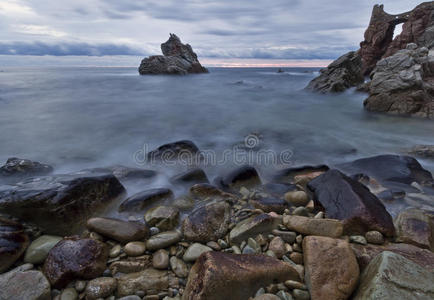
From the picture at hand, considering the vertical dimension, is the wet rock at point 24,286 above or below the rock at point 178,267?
above

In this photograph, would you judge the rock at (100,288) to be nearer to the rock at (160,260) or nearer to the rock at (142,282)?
the rock at (142,282)

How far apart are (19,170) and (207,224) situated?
13.3ft

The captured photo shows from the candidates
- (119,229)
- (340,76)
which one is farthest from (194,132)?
(340,76)

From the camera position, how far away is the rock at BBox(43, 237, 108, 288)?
7.36 feet

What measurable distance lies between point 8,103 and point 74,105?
3621 mm

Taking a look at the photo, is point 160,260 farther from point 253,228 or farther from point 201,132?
point 201,132

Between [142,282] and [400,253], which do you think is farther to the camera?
[400,253]

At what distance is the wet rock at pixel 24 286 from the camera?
2059mm

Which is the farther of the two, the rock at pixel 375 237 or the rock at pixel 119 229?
the rock at pixel 119 229

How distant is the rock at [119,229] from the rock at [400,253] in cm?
230

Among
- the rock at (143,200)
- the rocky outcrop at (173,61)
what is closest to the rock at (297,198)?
the rock at (143,200)

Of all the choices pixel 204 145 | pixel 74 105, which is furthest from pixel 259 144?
pixel 74 105

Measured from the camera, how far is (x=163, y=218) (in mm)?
3125

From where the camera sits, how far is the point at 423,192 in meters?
3.99
